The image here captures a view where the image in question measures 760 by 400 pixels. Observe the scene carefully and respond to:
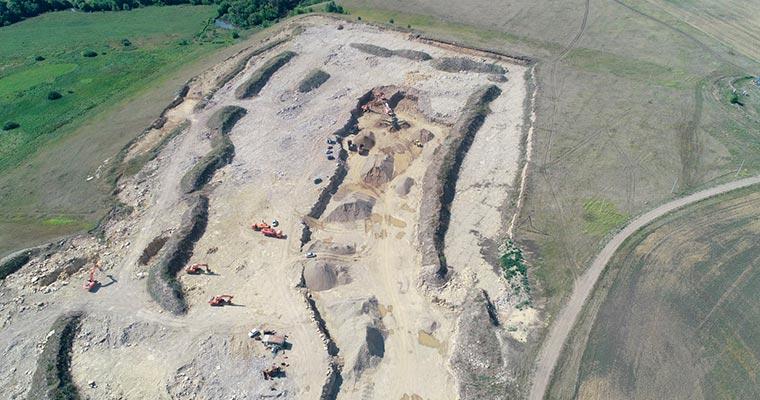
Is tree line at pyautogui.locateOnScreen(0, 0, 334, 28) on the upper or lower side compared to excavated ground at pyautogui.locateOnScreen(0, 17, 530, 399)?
upper

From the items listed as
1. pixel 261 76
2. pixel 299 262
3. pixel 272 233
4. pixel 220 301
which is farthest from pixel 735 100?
pixel 220 301

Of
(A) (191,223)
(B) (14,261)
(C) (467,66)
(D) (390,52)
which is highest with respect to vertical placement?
(D) (390,52)

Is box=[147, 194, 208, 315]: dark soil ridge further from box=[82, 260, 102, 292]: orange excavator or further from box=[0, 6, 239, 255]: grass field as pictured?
box=[0, 6, 239, 255]: grass field

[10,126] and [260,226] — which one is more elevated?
[10,126]

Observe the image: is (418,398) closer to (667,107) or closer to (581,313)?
(581,313)

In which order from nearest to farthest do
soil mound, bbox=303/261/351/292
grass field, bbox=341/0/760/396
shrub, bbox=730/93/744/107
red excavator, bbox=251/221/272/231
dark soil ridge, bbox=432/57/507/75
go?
soil mound, bbox=303/261/351/292 → grass field, bbox=341/0/760/396 → red excavator, bbox=251/221/272/231 → shrub, bbox=730/93/744/107 → dark soil ridge, bbox=432/57/507/75

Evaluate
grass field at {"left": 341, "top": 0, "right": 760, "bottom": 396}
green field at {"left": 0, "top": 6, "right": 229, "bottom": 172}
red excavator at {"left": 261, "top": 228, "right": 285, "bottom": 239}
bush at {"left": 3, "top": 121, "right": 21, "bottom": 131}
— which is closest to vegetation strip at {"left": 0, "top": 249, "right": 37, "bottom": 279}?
green field at {"left": 0, "top": 6, "right": 229, "bottom": 172}

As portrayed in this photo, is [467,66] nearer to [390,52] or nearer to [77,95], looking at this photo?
[390,52]
